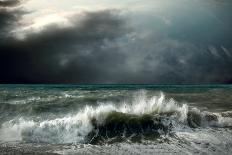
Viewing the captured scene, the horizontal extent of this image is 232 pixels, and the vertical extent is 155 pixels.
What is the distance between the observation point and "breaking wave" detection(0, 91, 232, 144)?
1206 centimetres

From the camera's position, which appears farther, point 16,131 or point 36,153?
point 16,131

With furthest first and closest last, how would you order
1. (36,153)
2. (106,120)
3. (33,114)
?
1. (33,114)
2. (106,120)
3. (36,153)

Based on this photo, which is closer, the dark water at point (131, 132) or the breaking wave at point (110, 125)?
the dark water at point (131, 132)

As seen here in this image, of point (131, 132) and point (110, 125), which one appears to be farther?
point (110, 125)

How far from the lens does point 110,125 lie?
43.9ft

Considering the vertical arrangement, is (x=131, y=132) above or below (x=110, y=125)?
below

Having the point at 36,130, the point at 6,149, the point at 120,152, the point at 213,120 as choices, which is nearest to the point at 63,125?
the point at 36,130

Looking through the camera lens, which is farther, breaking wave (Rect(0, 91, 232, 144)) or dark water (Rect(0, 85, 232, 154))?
breaking wave (Rect(0, 91, 232, 144))

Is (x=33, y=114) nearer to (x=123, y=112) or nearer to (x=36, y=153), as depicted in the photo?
(x=123, y=112)

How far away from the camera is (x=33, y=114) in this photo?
1784 centimetres

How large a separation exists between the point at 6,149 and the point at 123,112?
21.3 feet

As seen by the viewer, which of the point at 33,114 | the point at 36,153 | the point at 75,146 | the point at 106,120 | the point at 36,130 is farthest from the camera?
the point at 33,114

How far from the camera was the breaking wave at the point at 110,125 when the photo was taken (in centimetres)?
1206

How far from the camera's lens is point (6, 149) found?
1014 centimetres
